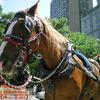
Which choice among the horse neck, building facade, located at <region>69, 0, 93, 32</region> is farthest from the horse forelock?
building facade, located at <region>69, 0, 93, 32</region>

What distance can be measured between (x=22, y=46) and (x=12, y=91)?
16058 mm

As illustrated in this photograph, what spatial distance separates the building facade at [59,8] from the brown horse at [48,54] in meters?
137

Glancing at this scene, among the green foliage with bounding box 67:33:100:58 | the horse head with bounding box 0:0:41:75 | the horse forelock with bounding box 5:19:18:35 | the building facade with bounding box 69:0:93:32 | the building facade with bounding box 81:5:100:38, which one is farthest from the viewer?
the building facade with bounding box 69:0:93:32

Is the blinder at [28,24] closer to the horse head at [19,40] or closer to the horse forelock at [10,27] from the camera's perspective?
the horse head at [19,40]

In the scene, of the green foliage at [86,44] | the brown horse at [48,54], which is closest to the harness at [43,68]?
the brown horse at [48,54]

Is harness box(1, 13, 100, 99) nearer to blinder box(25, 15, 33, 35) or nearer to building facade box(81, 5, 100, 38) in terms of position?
blinder box(25, 15, 33, 35)

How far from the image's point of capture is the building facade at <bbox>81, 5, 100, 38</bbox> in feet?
363

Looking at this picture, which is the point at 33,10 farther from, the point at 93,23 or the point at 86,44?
the point at 93,23

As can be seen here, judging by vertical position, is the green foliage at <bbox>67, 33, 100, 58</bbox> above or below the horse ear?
above

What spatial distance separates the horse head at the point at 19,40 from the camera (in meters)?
4.45

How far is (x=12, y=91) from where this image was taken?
66.6 ft

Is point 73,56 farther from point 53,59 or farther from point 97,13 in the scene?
point 97,13

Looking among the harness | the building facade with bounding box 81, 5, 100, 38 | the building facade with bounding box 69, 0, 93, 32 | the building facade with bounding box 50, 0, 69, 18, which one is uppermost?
the building facade with bounding box 50, 0, 69, 18

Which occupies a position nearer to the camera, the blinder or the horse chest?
the blinder
